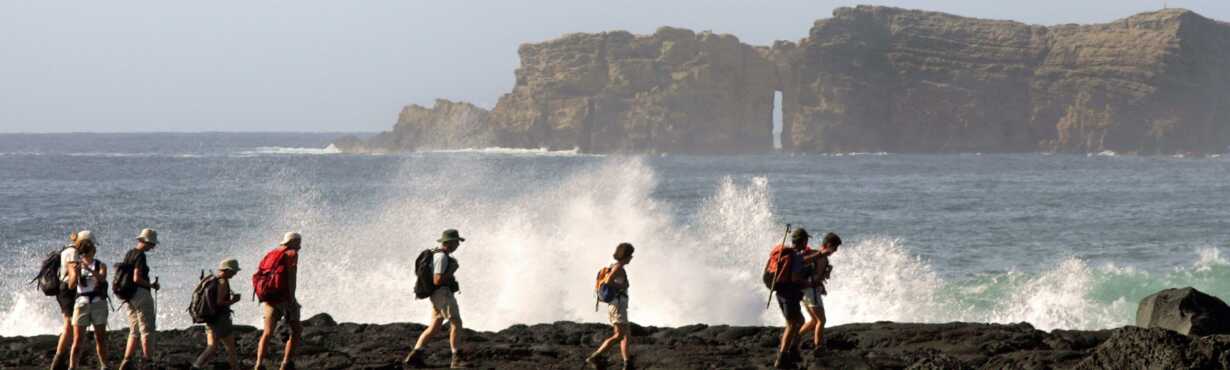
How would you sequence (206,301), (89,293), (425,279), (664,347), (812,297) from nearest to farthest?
(89,293), (206,301), (425,279), (812,297), (664,347)

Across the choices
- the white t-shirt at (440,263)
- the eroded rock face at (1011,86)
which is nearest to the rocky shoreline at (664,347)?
the white t-shirt at (440,263)

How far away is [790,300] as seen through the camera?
13.5m

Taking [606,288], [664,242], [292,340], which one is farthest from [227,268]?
[664,242]

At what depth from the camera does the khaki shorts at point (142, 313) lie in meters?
12.8

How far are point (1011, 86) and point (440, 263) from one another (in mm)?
135673

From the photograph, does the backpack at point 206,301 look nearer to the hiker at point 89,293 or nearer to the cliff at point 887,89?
the hiker at point 89,293

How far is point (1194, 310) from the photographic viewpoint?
15.1 m

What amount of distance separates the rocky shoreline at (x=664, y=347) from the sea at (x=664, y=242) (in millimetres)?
1954

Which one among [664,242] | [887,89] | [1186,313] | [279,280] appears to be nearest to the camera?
[279,280]

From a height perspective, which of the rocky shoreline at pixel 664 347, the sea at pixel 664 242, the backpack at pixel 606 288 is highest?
the backpack at pixel 606 288

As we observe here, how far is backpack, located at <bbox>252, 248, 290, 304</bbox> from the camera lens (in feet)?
41.5

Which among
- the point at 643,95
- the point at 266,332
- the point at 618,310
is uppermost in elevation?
the point at 618,310

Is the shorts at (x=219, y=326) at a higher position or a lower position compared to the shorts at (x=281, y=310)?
lower

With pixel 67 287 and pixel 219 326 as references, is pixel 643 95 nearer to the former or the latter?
pixel 219 326
